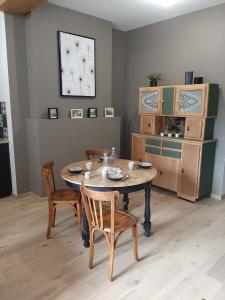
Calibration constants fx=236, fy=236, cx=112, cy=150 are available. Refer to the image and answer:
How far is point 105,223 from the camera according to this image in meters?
2.09

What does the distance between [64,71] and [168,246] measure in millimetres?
2860

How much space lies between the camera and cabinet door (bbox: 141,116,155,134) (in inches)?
159

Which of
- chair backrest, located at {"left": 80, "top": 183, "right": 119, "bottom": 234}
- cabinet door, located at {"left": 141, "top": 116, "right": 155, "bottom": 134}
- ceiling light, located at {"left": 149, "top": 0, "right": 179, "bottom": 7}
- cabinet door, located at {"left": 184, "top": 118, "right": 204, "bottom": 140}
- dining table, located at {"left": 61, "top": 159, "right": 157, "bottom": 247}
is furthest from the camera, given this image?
cabinet door, located at {"left": 141, "top": 116, "right": 155, "bottom": 134}

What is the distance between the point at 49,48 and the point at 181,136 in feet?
7.97

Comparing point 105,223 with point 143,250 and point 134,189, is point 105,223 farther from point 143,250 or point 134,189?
point 143,250

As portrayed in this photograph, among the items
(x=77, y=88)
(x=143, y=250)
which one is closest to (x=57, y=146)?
(x=77, y=88)

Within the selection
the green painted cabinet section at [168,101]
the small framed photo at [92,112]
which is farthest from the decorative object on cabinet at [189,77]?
the small framed photo at [92,112]

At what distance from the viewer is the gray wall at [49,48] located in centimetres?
334

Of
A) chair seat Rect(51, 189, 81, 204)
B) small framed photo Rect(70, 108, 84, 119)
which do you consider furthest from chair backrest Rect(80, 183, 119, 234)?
small framed photo Rect(70, 108, 84, 119)

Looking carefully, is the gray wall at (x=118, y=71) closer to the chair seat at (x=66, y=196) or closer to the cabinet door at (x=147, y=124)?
the cabinet door at (x=147, y=124)

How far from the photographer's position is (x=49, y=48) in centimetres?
348

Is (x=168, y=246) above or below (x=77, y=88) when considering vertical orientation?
below

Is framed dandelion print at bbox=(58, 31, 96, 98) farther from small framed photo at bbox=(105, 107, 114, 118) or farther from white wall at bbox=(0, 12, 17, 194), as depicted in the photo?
white wall at bbox=(0, 12, 17, 194)

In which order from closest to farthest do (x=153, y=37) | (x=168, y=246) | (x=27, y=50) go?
(x=168, y=246)
(x=27, y=50)
(x=153, y=37)
